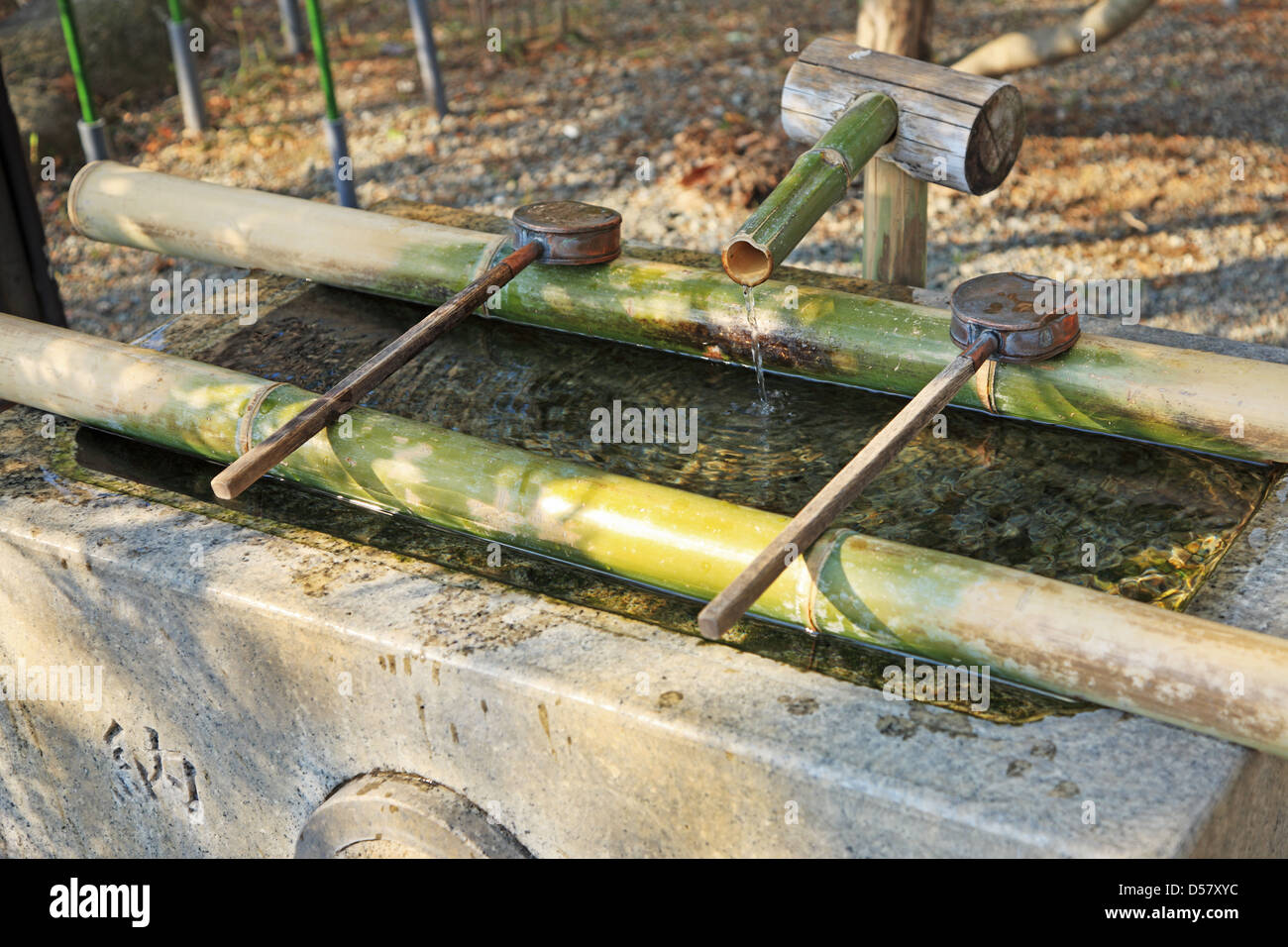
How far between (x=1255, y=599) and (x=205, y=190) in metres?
2.88

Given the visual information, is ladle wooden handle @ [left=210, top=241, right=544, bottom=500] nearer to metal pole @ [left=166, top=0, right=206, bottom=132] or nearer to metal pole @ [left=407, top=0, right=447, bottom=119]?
metal pole @ [left=407, top=0, right=447, bottom=119]

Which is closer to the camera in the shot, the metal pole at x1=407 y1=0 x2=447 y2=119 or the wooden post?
the wooden post

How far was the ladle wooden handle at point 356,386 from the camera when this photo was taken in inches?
91.7

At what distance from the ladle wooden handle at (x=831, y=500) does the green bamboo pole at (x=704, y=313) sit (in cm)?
27

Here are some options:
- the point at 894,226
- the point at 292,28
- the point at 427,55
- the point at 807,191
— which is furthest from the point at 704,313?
the point at 292,28

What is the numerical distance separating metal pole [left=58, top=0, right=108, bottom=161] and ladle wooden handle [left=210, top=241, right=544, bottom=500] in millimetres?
3470

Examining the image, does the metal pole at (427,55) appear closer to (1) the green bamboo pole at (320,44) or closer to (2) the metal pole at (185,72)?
(2) the metal pole at (185,72)

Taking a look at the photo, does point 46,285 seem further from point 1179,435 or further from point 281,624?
point 1179,435

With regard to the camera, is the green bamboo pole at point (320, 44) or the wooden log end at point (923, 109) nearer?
the wooden log end at point (923, 109)

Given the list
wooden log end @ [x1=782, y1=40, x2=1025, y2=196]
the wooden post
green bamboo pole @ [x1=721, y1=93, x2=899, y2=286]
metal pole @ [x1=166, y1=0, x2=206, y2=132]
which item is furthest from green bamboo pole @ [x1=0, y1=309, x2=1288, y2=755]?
metal pole @ [x1=166, y1=0, x2=206, y2=132]

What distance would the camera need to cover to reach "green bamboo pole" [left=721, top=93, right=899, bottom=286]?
270cm

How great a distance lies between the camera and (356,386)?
8.73ft

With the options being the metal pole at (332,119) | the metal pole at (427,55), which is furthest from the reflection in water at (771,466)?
the metal pole at (427,55)

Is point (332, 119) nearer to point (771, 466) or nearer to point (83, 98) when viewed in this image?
point (83, 98)
